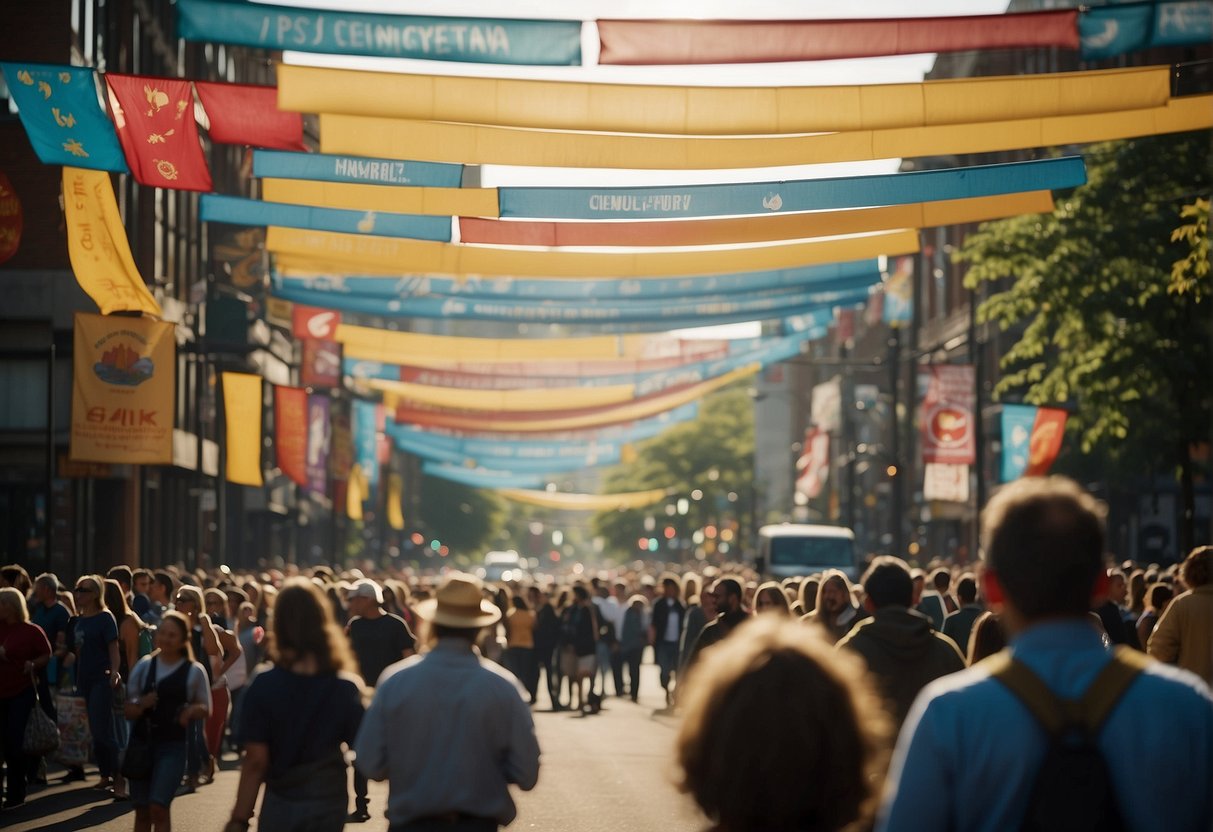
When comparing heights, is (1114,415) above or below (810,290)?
below

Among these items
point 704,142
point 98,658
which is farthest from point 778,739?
point 704,142

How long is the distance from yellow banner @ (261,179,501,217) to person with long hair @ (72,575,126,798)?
628 centimetres

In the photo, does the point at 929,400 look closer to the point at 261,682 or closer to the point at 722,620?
the point at 722,620

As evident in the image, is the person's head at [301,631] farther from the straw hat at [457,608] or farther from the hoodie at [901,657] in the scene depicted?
the hoodie at [901,657]

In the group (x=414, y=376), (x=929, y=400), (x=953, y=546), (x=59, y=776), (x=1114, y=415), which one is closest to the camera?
(x=59, y=776)

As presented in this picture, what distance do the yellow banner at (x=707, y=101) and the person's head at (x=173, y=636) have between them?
7.50 metres

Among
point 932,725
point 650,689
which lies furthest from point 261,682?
point 650,689

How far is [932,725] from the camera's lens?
3764mm

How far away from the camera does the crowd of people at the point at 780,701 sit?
3775 mm

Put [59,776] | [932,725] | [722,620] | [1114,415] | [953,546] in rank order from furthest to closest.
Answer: [953,546], [1114,415], [59,776], [722,620], [932,725]

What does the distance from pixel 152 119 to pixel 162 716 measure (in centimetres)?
→ 939

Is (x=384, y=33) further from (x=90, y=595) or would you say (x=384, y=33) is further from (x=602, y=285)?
(x=602, y=285)

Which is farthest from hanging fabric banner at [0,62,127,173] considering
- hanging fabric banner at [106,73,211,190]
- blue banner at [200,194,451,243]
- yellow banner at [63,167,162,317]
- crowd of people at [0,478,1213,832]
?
crowd of people at [0,478,1213,832]

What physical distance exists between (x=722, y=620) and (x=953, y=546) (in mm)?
55357
